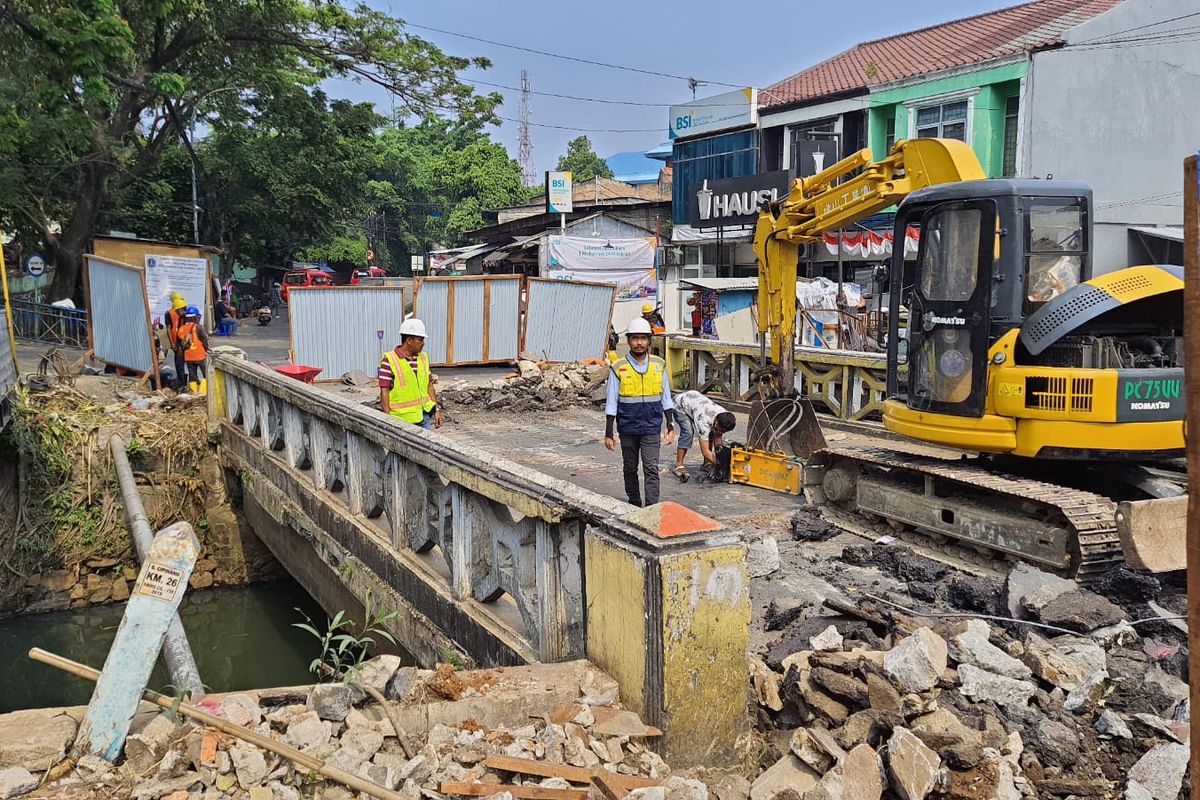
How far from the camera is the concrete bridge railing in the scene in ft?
10.7

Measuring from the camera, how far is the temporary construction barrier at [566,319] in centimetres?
1795

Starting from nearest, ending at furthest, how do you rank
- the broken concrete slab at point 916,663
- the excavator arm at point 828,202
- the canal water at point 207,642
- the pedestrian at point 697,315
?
the broken concrete slab at point 916,663, the excavator arm at point 828,202, the canal water at point 207,642, the pedestrian at point 697,315

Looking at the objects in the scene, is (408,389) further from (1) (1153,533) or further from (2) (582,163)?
(2) (582,163)

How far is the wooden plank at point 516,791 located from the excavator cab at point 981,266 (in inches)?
194

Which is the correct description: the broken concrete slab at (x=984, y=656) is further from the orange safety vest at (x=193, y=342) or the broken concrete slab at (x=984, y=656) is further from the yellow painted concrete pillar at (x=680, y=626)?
the orange safety vest at (x=193, y=342)

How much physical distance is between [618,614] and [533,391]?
11670mm

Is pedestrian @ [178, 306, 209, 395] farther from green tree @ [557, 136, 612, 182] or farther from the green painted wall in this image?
green tree @ [557, 136, 612, 182]

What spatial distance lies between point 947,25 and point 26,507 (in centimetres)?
2425

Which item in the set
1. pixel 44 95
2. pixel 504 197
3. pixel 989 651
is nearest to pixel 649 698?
pixel 989 651

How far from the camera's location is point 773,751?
3.52m

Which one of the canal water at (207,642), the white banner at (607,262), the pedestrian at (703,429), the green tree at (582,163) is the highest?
the green tree at (582,163)

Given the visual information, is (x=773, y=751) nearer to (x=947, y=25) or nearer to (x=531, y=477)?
(x=531, y=477)

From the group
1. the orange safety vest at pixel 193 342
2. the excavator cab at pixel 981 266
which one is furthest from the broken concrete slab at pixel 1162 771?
the orange safety vest at pixel 193 342

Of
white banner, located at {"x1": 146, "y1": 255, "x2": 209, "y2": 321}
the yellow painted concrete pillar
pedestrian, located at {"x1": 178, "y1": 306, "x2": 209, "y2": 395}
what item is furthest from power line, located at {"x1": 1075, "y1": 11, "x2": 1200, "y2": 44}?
the yellow painted concrete pillar
